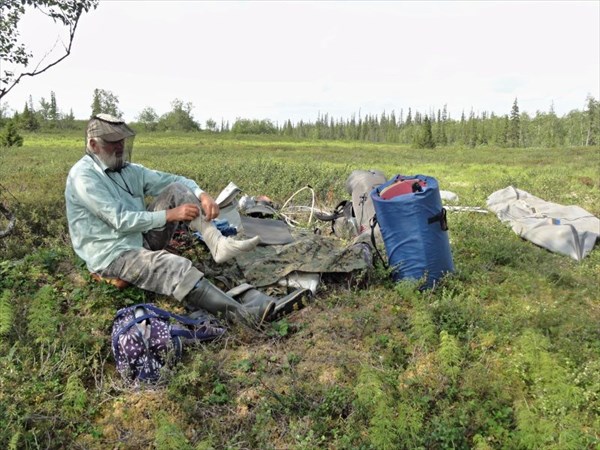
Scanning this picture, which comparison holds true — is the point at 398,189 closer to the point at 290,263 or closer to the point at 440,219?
the point at 440,219

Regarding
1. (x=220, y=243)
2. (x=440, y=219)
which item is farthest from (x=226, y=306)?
(x=440, y=219)

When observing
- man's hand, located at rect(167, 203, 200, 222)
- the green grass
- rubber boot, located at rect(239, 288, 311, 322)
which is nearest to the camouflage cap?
man's hand, located at rect(167, 203, 200, 222)

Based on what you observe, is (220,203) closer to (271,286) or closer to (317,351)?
(271,286)

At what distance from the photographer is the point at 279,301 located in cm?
402

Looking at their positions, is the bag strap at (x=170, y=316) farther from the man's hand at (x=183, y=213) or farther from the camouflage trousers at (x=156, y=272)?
the man's hand at (x=183, y=213)

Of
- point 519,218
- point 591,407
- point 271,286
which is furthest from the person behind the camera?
point 519,218

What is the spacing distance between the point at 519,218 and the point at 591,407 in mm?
5235

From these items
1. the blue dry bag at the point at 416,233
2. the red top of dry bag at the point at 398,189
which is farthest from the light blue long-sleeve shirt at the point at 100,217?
the red top of dry bag at the point at 398,189

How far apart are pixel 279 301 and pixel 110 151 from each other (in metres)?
1.97

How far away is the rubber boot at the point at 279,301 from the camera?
13.1 feet

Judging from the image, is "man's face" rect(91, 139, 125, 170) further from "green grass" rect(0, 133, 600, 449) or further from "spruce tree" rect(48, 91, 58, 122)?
"spruce tree" rect(48, 91, 58, 122)

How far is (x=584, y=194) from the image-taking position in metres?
11.0

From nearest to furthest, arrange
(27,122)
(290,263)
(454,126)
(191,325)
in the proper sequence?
(191,325), (290,263), (27,122), (454,126)

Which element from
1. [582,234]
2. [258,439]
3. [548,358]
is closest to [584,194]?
[582,234]
